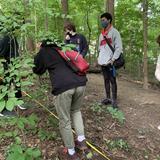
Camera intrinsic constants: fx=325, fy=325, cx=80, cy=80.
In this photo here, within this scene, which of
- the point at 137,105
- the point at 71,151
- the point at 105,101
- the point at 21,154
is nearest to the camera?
the point at 21,154

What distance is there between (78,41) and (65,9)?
318cm

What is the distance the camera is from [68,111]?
5.11m

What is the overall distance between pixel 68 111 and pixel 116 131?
5.72 ft

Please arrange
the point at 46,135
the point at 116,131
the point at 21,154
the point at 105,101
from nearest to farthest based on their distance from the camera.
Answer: the point at 21,154 < the point at 46,135 < the point at 116,131 < the point at 105,101

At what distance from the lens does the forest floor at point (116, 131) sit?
5.69m

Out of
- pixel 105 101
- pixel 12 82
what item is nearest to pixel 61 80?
pixel 12 82

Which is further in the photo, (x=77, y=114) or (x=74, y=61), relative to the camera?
(x=77, y=114)

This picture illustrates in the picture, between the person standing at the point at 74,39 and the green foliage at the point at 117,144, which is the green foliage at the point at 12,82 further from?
the person standing at the point at 74,39

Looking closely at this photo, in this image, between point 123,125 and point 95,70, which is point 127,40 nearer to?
point 95,70

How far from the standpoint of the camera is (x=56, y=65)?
4.97m

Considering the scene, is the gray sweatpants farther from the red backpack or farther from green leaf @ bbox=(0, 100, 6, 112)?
green leaf @ bbox=(0, 100, 6, 112)

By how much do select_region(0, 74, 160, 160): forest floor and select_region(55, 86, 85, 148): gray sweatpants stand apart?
48 centimetres

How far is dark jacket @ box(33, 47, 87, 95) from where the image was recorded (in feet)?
16.2

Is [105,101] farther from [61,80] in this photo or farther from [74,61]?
[61,80]
